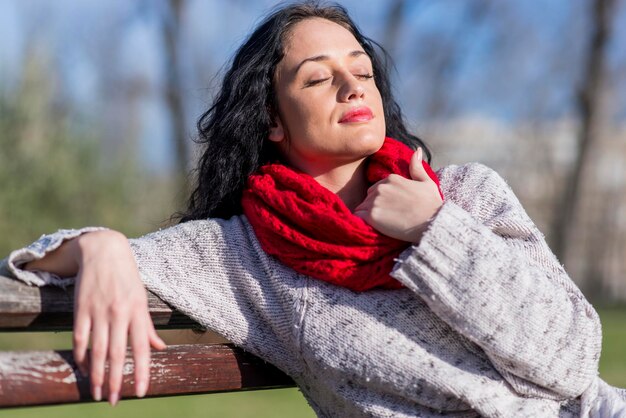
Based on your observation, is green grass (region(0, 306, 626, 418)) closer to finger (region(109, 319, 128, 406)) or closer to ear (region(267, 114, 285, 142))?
ear (region(267, 114, 285, 142))

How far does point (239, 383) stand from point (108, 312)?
0.52 m

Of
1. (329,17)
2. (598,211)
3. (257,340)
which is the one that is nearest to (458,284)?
(257,340)

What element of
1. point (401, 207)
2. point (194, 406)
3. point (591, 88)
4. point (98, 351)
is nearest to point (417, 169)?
point (401, 207)

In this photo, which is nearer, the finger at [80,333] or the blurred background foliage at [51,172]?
the finger at [80,333]

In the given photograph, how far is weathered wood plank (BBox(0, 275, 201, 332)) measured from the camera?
76.4 inches

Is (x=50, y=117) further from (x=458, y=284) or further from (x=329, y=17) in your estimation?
(x=458, y=284)

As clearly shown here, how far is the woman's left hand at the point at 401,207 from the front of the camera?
6.93 feet

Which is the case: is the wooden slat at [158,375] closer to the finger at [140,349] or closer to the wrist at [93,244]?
the finger at [140,349]

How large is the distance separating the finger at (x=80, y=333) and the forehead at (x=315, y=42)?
37.2 inches

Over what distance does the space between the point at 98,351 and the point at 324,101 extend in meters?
0.89

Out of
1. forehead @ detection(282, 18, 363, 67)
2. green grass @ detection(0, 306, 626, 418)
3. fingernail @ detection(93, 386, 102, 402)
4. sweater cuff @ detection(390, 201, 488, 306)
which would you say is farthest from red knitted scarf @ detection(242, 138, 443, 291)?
green grass @ detection(0, 306, 626, 418)

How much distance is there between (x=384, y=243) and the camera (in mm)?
2154

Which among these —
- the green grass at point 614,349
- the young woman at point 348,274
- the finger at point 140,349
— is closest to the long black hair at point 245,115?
the young woman at point 348,274

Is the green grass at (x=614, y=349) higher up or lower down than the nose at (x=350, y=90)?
lower down
